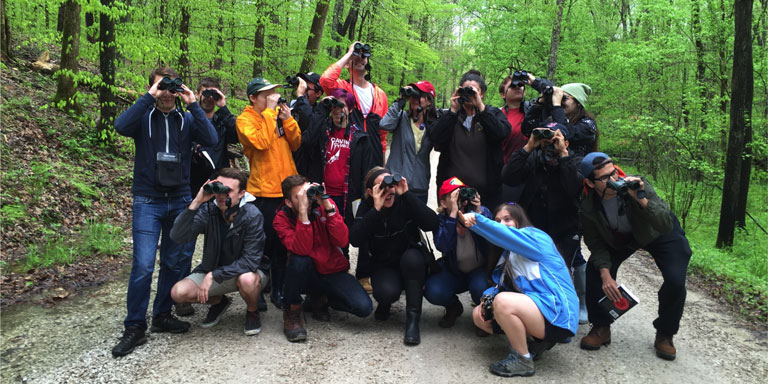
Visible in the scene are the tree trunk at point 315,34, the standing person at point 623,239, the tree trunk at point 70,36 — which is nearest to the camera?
the standing person at point 623,239

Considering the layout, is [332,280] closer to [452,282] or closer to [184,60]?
[452,282]

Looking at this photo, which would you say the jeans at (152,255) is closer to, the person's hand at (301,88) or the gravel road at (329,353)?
the gravel road at (329,353)

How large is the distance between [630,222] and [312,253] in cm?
248


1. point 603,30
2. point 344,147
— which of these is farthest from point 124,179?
point 603,30

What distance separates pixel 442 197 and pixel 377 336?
125 centimetres

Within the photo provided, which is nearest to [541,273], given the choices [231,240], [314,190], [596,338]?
[596,338]

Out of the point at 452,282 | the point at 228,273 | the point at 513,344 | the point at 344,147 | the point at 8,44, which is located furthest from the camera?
the point at 8,44

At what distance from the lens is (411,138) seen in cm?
460

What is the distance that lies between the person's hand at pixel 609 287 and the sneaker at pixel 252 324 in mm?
2720

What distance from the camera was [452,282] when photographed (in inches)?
152

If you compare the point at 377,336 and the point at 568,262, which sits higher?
the point at 568,262

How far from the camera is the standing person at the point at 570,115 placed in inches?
154

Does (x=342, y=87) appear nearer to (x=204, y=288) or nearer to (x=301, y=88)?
(x=301, y=88)

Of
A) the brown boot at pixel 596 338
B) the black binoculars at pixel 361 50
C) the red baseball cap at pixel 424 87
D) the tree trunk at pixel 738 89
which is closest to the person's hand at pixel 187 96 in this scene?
the black binoculars at pixel 361 50
